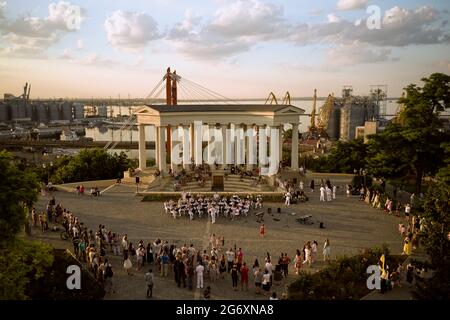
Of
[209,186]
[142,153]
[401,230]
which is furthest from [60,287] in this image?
[142,153]

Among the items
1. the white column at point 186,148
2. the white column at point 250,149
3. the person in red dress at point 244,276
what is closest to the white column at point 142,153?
the white column at point 186,148

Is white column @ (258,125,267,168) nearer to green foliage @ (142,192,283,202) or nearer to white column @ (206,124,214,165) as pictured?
white column @ (206,124,214,165)

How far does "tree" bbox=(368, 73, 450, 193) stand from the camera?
36906mm

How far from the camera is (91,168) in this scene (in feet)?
181

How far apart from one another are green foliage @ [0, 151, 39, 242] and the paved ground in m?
5.88

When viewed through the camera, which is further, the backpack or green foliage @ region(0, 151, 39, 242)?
the backpack

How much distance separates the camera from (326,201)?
4103 centimetres

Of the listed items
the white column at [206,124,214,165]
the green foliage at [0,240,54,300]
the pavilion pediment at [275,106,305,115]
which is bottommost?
the green foliage at [0,240,54,300]

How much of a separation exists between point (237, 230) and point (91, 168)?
30483 mm

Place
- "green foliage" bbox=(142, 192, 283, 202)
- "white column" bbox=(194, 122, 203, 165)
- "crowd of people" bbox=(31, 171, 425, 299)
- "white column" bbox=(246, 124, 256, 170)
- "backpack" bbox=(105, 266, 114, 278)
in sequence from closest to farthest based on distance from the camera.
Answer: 1. "crowd of people" bbox=(31, 171, 425, 299)
2. "backpack" bbox=(105, 266, 114, 278)
3. "green foliage" bbox=(142, 192, 283, 202)
4. "white column" bbox=(194, 122, 203, 165)
5. "white column" bbox=(246, 124, 256, 170)

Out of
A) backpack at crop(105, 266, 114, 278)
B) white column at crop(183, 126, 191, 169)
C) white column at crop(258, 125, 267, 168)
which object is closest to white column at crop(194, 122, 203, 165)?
white column at crop(183, 126, 191, 169)

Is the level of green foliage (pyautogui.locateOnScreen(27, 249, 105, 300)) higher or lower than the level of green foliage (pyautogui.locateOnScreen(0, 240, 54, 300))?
lower

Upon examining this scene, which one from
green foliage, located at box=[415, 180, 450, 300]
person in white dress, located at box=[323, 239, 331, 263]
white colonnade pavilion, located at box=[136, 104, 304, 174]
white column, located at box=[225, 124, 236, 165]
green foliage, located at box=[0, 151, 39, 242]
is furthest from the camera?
white column, located at box=[225, 124, 236, 165]
